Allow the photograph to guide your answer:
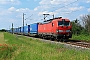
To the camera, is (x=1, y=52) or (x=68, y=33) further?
(x=68, y=33)

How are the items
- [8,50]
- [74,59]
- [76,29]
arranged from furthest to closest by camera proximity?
[76,29] → [8,50] → [74,59]

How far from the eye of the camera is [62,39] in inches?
1216

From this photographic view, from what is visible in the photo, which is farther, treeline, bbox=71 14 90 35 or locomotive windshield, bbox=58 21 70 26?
treeline, bbox=71 14 90 35

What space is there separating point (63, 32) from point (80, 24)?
5519 cm

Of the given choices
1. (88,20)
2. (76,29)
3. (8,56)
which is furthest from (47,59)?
(88,20)

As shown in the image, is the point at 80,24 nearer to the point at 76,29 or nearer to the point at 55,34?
the point at 76,29

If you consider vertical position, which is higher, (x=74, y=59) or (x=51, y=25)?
(x=51, y=25)

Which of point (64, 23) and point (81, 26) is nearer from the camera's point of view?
point (64, 23)

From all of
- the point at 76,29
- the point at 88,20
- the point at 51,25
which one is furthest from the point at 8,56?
the point at 88,20

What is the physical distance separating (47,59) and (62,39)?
1952cm

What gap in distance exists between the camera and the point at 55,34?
3047cm

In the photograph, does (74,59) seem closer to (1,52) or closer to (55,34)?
(1,52)

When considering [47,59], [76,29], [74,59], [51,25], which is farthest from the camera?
[76,29]

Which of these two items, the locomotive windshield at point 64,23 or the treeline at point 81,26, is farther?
the treeline at point 81,26
